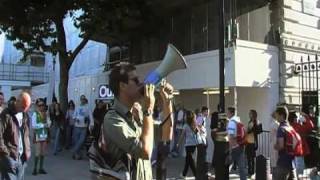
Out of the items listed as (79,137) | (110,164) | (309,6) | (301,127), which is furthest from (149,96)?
(309,6)

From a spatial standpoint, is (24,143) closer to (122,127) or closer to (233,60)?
(122,127)

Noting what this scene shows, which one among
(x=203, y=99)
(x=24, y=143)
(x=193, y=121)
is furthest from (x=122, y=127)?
(x=203, y=99)

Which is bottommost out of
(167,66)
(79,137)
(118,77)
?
(79,137)

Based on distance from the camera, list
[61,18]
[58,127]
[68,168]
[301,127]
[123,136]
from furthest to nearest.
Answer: [61,18] → [58,127] → [68,168] → [301,127] → [123,136]

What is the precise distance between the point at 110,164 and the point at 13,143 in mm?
4498

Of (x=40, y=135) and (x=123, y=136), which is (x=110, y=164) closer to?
(x=123, y=136)

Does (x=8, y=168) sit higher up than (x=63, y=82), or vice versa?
(x=63, y=82)

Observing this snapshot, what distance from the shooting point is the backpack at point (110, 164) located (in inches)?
125

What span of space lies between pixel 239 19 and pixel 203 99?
10.9 feet

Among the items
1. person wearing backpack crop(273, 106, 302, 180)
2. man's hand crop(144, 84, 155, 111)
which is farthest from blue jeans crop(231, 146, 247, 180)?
man's hand crop(144, 84, 155, 111)

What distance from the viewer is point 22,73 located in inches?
1949

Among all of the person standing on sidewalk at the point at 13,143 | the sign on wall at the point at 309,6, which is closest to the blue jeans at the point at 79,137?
the person standing on sidewalk at the point at 13,143

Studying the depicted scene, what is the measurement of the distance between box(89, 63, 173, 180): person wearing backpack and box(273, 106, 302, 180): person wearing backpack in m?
5.68

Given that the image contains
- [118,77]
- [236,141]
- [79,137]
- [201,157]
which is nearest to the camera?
[118,77]
